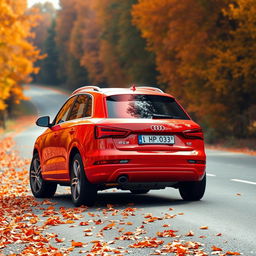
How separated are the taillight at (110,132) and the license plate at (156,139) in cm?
23

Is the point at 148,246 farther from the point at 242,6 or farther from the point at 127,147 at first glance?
the point at 242,6

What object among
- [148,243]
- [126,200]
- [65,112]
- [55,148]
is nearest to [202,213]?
[126,200]

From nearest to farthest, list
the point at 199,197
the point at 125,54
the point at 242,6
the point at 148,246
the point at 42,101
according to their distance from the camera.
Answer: the point at 148,246, the point at 199,197, the point at 242,6, the point at 125,54, the point at 42,101

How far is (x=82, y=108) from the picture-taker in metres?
11.4

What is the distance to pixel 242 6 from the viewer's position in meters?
28.1

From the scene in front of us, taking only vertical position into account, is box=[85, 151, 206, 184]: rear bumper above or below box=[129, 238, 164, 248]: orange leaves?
above

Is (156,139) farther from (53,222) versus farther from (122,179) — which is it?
(53,222)

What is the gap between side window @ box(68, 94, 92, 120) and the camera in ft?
36.6

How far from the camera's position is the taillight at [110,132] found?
408 inches

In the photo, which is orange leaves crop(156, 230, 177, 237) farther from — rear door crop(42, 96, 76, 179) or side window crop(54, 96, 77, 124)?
side window crop(54, 96, 77, 124)

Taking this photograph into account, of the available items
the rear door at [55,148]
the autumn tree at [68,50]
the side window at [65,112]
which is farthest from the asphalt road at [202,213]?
the autumn tree at [68,50]

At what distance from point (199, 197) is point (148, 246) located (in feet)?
13.2

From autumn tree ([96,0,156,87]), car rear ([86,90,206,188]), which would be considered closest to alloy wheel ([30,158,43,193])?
car rear ([86,90,206,188])

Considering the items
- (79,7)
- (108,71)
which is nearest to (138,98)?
(108,71)
